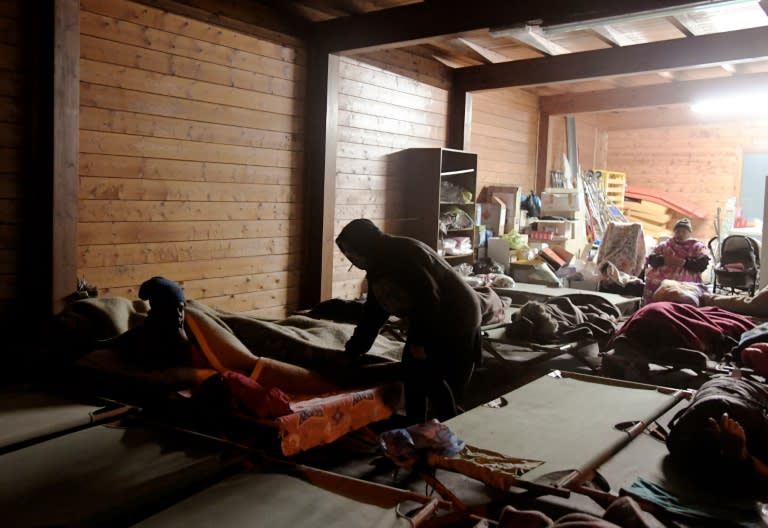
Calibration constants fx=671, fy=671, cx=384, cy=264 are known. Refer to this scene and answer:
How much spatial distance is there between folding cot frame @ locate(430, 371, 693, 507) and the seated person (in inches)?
32.6

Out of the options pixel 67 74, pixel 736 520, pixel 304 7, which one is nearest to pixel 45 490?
pixel 736 520

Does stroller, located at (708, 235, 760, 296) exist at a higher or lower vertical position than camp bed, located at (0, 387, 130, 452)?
Answer: higher

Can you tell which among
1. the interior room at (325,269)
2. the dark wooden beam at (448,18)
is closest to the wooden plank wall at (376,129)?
the interior room at (325,269)

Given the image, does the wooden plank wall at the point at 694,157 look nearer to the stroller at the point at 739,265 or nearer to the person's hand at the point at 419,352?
the stroller at the point at 739,265

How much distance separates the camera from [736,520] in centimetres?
185

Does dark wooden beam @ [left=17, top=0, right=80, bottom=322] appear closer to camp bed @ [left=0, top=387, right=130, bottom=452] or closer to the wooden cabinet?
camp bed @ [left=0, top=387, right=130, bottom=452]

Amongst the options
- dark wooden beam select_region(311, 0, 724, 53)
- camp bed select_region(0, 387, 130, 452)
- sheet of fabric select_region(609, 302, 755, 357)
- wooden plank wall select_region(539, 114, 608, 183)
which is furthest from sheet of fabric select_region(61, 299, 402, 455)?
wooden plank wall select_region(539, 114, 608, 183)

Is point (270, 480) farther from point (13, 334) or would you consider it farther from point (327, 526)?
point (13, 334)

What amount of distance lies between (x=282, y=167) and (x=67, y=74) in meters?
1.94

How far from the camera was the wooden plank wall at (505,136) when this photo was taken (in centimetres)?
790

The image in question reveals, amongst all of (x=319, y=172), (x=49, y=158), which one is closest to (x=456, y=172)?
(x=319, y=172)

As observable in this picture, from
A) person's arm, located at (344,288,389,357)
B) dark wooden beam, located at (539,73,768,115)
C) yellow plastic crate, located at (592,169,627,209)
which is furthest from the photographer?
yellow plastic crate, located at (592,169,627,209)

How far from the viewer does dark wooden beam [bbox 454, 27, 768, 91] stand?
5531 mm

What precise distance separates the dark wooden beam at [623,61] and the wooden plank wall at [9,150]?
15.3ft
